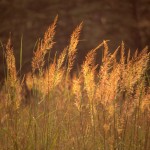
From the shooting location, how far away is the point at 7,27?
727cm

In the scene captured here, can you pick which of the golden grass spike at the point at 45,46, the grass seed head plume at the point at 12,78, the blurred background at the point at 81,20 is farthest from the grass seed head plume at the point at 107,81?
the blurred background at the point at 81,20

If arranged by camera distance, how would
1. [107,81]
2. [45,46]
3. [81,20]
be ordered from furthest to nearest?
[81,20], [107,81], [45,46]

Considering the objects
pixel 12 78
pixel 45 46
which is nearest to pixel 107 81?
pixel 45 46

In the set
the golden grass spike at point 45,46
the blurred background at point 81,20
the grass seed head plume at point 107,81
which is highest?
the blurred background at point 81,20

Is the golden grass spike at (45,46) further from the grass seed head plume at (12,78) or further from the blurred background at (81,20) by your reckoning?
the blurred background at (81,20)

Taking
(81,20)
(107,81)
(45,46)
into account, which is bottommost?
(107,81)

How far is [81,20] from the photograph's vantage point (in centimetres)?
683

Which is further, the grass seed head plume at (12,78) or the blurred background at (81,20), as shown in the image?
the blurred background at (81,20)

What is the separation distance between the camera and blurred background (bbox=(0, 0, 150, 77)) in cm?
614

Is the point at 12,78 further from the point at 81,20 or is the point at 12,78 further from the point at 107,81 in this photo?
the point at 81,20

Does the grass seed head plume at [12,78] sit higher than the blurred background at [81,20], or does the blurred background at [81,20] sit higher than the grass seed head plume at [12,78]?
the blurred background at [81,20]

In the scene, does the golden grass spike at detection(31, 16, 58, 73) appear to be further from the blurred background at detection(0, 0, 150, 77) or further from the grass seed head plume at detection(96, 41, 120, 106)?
the blurred background at detection(0, 0, 150, 77)

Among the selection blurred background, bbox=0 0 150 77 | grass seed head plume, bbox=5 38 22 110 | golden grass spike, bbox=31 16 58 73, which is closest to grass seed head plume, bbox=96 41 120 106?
golden grass spike, bbox=31 16 58 73

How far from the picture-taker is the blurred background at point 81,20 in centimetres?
614
